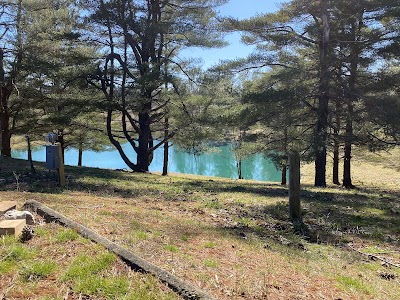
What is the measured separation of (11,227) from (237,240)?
2877 millimetres

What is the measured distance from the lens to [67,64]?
45.3ft

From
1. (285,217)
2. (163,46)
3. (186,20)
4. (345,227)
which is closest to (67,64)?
(163,46)

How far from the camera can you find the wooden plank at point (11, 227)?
12.3 feet

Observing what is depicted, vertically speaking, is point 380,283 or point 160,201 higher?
point 160,201

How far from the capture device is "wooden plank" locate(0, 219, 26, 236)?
12.3 feet

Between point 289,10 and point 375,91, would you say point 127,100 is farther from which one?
point 375,91

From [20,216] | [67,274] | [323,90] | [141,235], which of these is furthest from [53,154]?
[323,90]

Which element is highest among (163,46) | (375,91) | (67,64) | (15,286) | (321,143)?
(163,46)

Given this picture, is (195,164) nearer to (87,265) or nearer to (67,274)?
(87,265)

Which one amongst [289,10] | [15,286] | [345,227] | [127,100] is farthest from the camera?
[127,100]

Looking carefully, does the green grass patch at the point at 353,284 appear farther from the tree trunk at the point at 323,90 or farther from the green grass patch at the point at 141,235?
the tree trunk at the point at 323,90

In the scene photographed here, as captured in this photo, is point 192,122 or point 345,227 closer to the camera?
point 345,227

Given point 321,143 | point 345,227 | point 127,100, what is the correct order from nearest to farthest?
point 345,227 < point 321,143 < point 127,100

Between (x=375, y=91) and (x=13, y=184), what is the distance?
1217 centimetres
